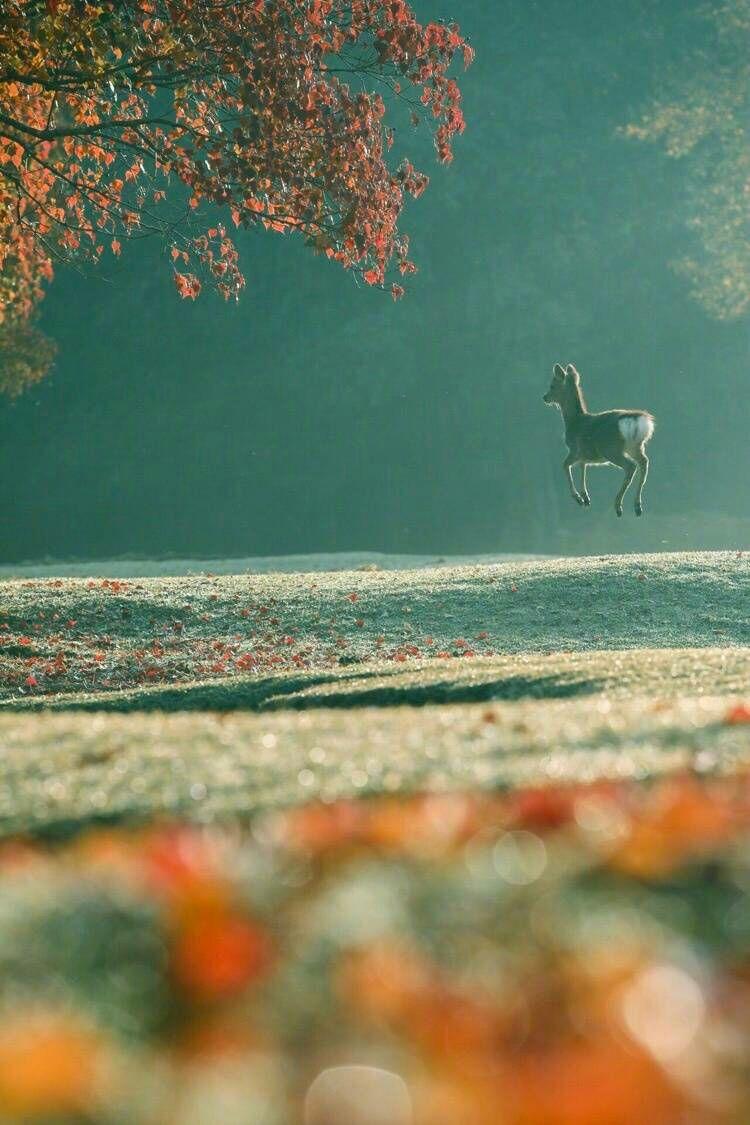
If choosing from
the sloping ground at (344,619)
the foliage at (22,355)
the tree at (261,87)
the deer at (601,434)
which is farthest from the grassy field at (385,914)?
the foliage at (22,355)

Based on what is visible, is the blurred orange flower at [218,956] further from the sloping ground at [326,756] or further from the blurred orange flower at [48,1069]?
the sloping ground at [326,756]

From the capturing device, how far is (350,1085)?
5.26 ft

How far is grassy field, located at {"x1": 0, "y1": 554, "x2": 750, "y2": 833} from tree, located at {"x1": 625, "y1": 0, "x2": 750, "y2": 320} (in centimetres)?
2017

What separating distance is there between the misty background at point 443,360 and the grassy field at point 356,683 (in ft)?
57.7

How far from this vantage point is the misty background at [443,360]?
38.3m

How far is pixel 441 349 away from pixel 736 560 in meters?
20.2

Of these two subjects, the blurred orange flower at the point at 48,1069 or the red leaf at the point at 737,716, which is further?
the red leaf at the point at 737,716

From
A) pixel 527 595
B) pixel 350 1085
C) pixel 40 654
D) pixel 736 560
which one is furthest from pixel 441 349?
pixel 350 1085

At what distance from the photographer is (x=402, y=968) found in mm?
2055

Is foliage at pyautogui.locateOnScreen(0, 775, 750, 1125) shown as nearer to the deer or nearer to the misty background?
the deer

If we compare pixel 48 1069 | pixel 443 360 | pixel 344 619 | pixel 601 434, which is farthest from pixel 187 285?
pixel 443 360

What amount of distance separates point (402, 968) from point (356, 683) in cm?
731

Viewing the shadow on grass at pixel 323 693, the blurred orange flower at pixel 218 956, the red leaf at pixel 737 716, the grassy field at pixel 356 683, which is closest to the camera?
the blurred orange flower at pixel 218 956

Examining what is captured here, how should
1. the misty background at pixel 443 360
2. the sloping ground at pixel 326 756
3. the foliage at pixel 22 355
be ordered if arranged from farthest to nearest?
1. the misty background at pixel 443 360
2. the foliage at pixel 22 355
3. the sloping ground at pixel 326 756
